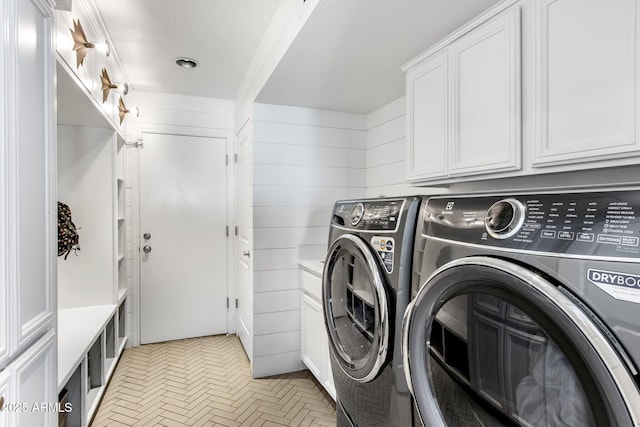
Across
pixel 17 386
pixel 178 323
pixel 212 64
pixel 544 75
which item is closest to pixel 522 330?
pixel 544 75

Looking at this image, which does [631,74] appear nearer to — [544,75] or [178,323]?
[544,75]

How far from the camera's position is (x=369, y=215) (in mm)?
1387

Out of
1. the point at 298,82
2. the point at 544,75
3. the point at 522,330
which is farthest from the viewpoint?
the point at 298,82

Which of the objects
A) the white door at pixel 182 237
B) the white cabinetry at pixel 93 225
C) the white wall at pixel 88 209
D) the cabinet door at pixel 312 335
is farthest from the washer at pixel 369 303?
the white door at pixel 182 237

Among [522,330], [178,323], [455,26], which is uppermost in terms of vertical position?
[455,26]

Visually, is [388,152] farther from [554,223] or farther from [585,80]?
[554,223]

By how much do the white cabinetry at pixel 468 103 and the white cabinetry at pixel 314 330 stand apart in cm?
100

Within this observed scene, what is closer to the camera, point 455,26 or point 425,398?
point 425,398

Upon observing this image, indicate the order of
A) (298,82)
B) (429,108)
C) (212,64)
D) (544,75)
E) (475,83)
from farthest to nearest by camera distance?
(212,64)
(298,82)
(429,108)
(475,83)
(544,75)

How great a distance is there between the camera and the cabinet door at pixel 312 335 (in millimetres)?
2207

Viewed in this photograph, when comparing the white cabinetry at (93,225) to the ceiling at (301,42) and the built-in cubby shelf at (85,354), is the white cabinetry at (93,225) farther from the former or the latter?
the ceiling at (301,42)

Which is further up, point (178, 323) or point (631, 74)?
point (631, 74)

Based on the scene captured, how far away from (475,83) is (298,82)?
1.11 m

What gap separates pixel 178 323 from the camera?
3275 millimetres
